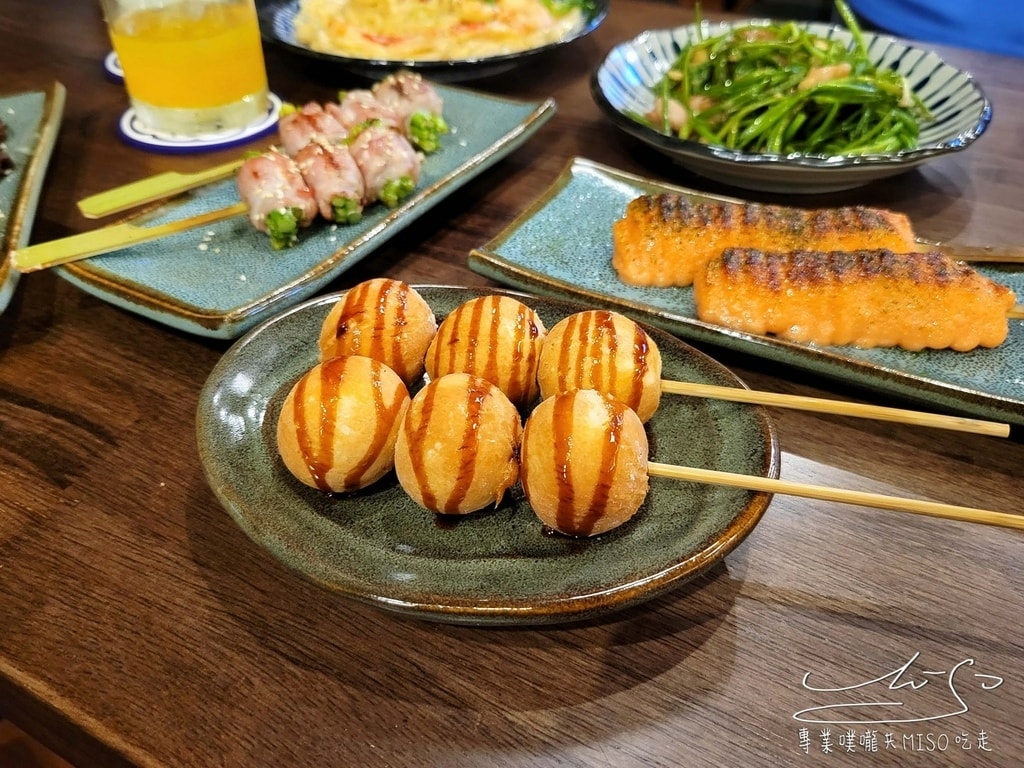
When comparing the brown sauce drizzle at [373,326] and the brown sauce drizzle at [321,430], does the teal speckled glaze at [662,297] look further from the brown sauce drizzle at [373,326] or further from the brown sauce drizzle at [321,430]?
the brown sauce drizzle at [321,430]

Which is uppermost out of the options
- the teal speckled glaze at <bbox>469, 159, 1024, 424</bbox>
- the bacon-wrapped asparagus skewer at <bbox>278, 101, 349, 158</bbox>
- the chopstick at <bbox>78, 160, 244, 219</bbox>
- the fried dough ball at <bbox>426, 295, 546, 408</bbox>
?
the bacon-wrapped asparagus skewer at <bbox>278, 101, 349, 158</bbox>

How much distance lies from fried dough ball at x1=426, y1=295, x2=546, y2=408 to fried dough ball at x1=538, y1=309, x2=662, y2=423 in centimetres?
4

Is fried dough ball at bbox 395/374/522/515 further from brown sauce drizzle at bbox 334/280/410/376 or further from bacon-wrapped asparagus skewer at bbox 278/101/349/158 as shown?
bacon-wrapped asparagus skewer at bbox 278/101/349/158

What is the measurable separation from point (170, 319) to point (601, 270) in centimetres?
113

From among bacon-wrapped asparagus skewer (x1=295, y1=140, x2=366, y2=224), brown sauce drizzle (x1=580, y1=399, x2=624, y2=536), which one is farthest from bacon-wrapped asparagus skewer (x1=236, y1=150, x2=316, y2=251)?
brown sauce drizzle (x1=580, y1=399, x2=624, y2=536)

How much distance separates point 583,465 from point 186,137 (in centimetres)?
238

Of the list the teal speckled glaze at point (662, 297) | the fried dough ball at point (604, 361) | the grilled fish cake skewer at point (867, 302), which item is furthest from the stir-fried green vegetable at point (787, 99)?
the fried dough ball at point (604, 361)

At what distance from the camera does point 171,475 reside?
1.56 metres

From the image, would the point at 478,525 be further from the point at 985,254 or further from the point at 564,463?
the point at 985,254

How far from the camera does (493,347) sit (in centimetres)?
147

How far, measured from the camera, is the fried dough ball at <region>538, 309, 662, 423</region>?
1414 mm

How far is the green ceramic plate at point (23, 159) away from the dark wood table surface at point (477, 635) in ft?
1.54

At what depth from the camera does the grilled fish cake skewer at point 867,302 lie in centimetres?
177

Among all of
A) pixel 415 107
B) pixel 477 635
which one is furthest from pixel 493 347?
pixel 415 107
